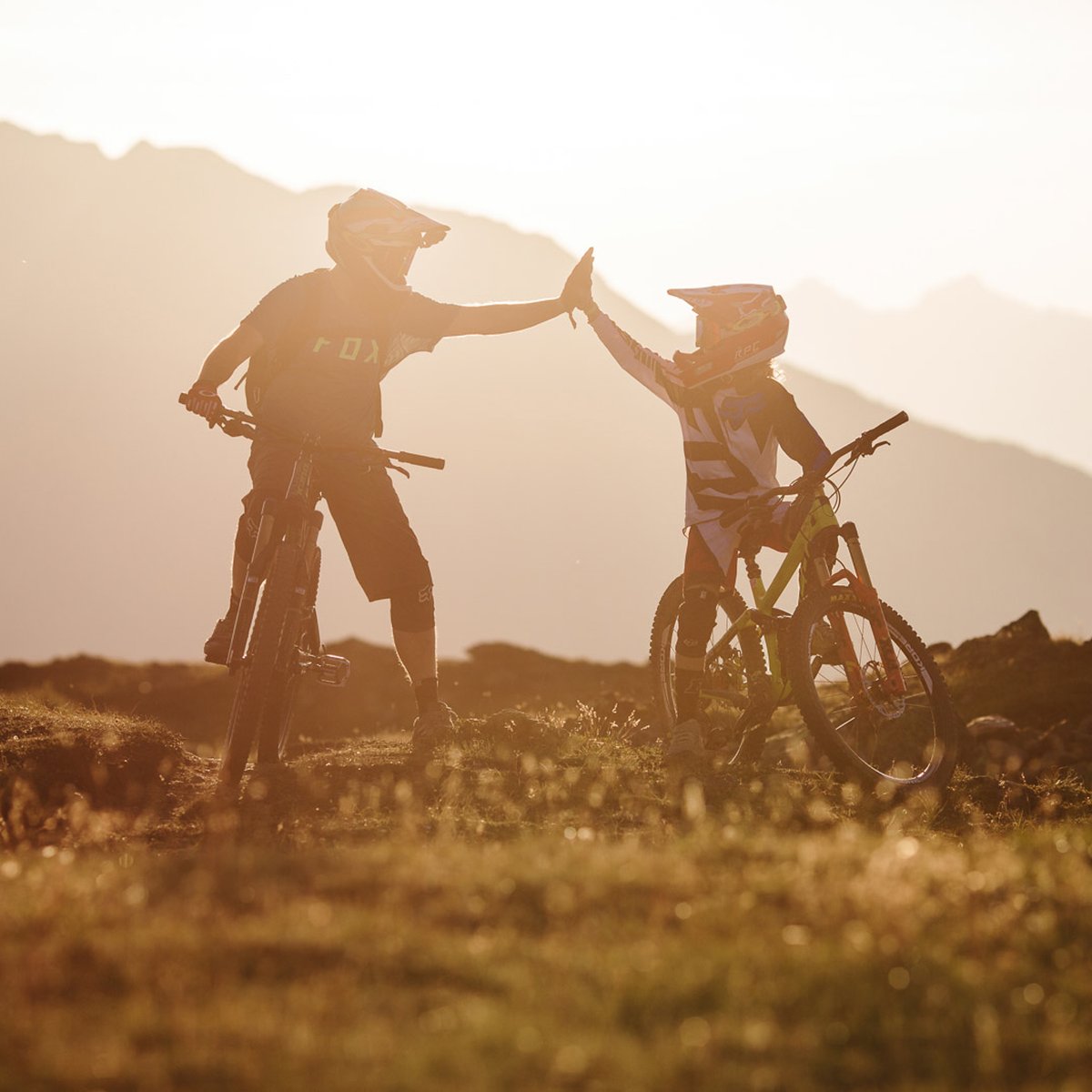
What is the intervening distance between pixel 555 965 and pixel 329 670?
5.09m

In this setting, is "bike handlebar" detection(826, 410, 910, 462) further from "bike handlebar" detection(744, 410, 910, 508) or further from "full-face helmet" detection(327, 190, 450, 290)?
"full-face helmet" detection(327, 190, 450, 290)

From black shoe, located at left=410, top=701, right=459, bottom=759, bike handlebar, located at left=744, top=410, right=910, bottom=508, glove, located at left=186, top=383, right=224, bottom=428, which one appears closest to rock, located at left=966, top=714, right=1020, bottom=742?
bike handlebar, located at left=744, top=410, right=910, bottom=508

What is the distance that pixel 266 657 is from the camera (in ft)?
25.3

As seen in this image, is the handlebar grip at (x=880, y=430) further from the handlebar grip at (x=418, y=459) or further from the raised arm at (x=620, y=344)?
the handlebar grip at (x=418, y=459)

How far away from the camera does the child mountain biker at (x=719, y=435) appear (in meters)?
8.88

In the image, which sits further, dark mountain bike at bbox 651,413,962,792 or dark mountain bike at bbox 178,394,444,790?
dark mountain bike at bbox 651,413,962,792

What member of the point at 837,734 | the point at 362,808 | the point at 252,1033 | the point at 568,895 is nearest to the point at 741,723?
the point at 837,734

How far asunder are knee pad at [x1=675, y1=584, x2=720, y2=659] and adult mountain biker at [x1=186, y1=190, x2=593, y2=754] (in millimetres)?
1617

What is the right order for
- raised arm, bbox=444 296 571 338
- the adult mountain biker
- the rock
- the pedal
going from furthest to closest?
1. the rock
2. raised arm, bbox=444 296 571 338
3. the pedal
4. the adult mountain biker

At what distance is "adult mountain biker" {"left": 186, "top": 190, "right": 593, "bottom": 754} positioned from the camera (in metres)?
8.45

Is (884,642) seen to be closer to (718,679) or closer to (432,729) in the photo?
(718,679)

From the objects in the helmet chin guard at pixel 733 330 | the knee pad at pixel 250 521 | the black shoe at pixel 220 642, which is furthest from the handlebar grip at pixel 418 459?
the helmet chin guard at pixel 733 330

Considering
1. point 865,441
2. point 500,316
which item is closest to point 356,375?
point 500,316

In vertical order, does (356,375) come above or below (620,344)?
below
